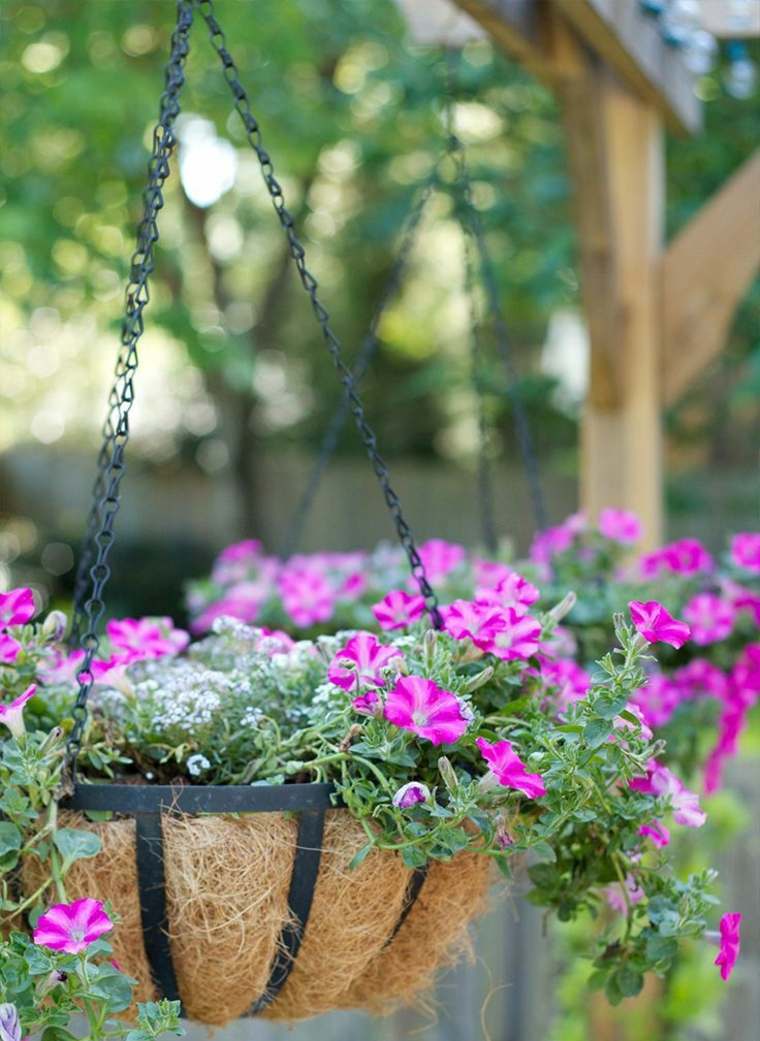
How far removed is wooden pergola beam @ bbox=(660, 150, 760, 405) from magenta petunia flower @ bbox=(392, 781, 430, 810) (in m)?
1.89

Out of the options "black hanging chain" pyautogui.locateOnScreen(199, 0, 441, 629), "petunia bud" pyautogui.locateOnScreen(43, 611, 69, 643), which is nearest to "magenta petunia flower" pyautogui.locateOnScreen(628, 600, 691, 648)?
"black hanging chain" pyautogui.locateOnScreen(199, 0, 441, 629)

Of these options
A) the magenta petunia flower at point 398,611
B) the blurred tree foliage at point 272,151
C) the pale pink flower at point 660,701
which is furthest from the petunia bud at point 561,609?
→ the blurred tree foliage at point 272,151

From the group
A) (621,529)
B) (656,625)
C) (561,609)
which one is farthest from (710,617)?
(656,625)

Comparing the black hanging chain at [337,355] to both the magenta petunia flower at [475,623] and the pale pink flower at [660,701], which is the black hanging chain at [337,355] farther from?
the pale pink flower at [660,701]

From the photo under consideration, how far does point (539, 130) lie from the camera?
218 inches

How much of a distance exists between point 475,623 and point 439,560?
70 cm

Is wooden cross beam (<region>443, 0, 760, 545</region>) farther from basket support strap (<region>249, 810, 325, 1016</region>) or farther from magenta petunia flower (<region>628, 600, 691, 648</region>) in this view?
basket support strap (<region>249, 810, 325, 1016</region>)

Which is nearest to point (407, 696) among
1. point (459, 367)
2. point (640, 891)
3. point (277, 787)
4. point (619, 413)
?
point (277, 787)

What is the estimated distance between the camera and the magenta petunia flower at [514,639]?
3.68 feet

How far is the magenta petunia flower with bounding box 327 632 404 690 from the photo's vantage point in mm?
1058

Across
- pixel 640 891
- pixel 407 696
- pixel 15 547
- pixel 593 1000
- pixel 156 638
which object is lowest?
pixel 593 1000

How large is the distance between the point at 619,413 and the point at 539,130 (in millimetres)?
3123

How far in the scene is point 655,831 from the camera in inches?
47.4

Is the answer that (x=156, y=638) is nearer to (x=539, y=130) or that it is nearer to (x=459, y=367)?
(x=539, y=130)
